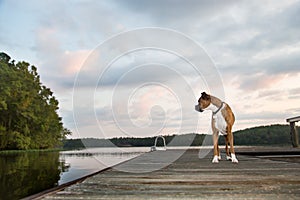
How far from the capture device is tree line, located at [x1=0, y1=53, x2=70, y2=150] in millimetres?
36875

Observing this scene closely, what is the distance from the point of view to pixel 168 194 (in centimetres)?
258

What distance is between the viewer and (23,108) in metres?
38.3

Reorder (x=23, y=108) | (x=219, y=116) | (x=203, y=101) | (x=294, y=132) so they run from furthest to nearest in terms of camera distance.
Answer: (x=23, y=108)
(x=294, y=132)
(x=203, y=101)
(x=219, y=116)

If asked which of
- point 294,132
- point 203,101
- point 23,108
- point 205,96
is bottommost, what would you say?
point 294,132

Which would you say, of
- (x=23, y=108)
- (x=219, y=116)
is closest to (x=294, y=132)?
(x=219, y=116)

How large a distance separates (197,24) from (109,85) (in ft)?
32.2

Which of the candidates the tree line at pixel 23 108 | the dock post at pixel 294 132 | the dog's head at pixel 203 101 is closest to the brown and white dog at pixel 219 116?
the dog's head at pixel 203 101

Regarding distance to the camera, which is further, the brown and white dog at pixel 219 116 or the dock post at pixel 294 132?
the dock post at pixel 294 132

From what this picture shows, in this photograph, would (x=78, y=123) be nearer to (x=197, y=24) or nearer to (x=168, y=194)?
(x=168, y=194)

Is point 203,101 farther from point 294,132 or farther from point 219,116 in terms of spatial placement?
point 294,132

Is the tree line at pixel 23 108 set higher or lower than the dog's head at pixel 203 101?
higher

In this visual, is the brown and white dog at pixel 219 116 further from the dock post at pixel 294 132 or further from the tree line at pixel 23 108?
the tree line at pixel 23 108

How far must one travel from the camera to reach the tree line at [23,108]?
36875mm

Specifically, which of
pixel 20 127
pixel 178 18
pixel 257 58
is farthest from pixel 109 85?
pixel 20 127
